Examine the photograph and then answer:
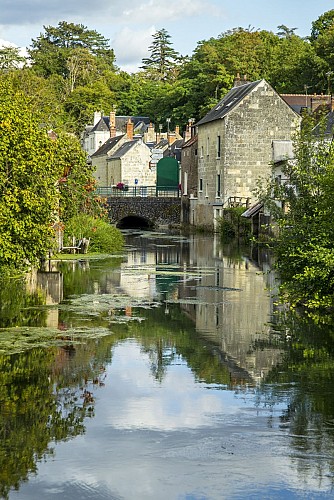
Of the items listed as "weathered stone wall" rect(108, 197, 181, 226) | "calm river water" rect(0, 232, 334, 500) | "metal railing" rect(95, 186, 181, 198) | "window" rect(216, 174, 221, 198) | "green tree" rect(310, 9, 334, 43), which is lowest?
"calm river water" rect(0, 232, 334, 500)

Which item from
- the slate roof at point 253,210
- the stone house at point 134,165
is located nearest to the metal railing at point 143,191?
the stone house at point 134,165

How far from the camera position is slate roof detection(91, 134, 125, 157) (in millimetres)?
92738

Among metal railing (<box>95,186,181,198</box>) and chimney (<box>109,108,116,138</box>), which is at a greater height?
chimney (<box>109,108,116,138</box>)

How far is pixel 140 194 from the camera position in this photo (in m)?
80.9

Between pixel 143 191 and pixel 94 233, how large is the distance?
3995 cm

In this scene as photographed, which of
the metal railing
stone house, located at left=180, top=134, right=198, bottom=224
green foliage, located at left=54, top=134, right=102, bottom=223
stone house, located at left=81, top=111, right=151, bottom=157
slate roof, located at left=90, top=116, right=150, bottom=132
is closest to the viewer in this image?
green foliage, located at left=54, top=134, right=102, bottom=223

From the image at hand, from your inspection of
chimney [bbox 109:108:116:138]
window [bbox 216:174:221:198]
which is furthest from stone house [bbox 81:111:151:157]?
window [bbox 216:174:221:198]

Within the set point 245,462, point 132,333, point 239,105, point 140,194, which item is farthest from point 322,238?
point 140,194

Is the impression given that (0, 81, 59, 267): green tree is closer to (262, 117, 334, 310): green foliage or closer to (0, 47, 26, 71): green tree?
(262, 117, 334, 310): green foliage

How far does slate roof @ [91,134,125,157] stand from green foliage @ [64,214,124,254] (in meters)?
47.7

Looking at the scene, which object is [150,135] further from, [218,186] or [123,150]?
[218,186]

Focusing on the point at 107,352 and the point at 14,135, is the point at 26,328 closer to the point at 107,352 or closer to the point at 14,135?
the point at 107,352

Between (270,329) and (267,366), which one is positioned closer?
(267,366)

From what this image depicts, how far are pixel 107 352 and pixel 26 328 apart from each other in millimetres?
2756
